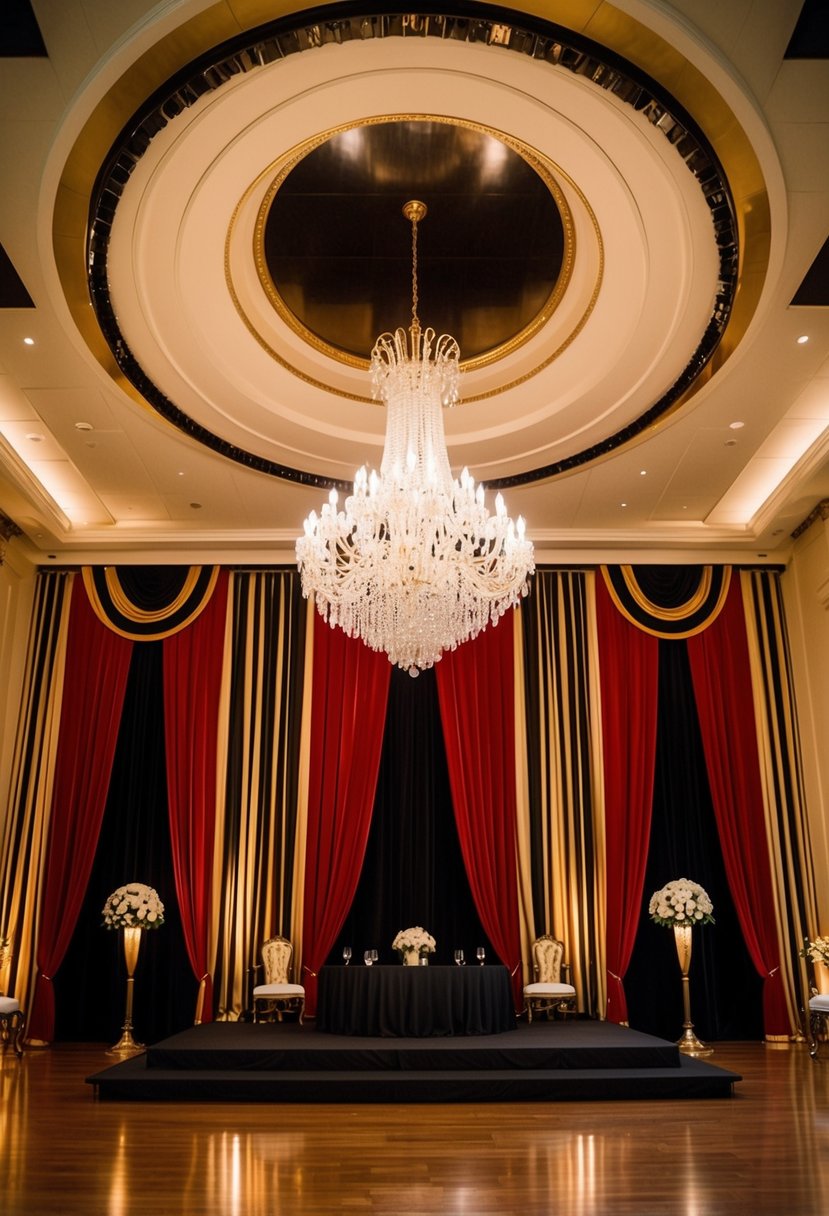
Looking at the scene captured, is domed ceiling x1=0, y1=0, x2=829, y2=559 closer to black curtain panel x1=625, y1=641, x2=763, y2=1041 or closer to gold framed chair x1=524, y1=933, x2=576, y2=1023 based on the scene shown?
black curtain panel x1=625, y1=641, x2=763, y2=1041

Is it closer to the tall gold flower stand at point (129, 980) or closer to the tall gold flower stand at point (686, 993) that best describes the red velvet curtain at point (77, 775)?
the tall gold flower stand at point (129, 980)

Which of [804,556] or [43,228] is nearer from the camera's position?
[43,228]

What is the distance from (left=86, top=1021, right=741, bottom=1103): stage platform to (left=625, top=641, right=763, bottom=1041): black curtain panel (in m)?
2.30

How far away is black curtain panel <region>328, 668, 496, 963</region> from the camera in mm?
9031

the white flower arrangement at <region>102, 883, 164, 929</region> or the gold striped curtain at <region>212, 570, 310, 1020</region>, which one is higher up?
the gold striped curtain at <region>212, 570, 310, 1020</region>

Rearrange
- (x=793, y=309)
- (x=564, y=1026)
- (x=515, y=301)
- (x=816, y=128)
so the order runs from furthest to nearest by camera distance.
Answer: (x=564, y=1026) → (x=515, y=301) → (x=793, y=309) → (x=816, y=128)

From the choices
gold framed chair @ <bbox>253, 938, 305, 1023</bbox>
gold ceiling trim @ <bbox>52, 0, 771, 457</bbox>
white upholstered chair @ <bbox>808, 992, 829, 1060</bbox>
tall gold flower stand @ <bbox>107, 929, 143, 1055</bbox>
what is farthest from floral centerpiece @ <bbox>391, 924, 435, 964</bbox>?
gold ceiling trim @ <bbox>52, 0, 771, 457</bbox>

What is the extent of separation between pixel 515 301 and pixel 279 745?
4768 millimetres

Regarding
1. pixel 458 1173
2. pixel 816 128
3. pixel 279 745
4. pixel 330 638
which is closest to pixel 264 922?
pixel 279 745

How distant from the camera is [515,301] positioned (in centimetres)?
659

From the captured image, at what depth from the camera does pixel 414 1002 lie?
683 centimetres

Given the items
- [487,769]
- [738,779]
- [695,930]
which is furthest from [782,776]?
[487,769]

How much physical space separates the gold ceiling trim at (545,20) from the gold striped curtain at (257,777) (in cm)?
440

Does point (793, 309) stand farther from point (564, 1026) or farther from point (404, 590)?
point (564, 1026)
